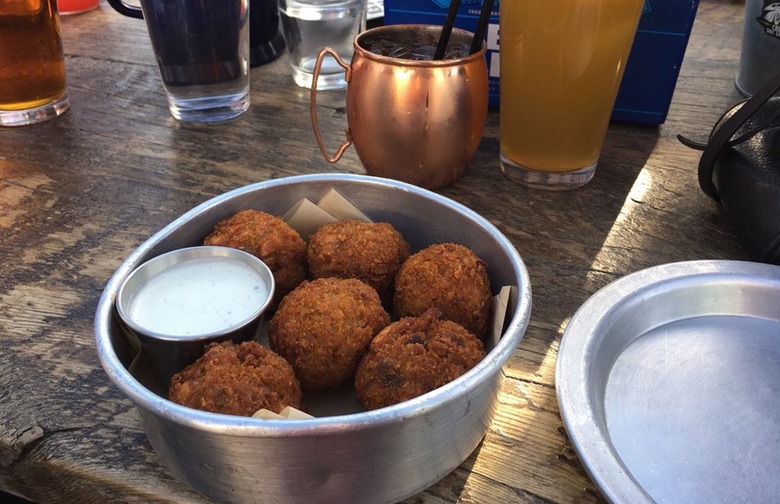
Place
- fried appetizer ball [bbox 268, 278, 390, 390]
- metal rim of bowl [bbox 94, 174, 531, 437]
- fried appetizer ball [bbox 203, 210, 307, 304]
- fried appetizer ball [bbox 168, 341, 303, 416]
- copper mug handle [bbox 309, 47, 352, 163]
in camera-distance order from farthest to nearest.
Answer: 1. copper mug handle [bbox 309, 47, 352, 163]
2. fried appetizer ball [bbox 203, 210, 307, 304]
3. fried appetizer ball [bbox 268, 278, 390, 390]
4. fried appetizer ball [bbox 168, 341, 303, 416]
5. metal rim of bowl [bbox 94, 174, 531, 437]

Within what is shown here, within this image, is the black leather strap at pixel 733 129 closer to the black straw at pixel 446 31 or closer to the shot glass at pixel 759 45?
the shot glass at pixel 759 45

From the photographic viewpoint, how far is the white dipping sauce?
884 millimetres

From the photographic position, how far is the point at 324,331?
2.91 feet

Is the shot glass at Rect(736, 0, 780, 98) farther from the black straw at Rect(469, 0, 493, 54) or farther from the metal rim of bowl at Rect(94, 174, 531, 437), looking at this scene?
the metal rim of bowl at Rect(94, 174, 531, 437)

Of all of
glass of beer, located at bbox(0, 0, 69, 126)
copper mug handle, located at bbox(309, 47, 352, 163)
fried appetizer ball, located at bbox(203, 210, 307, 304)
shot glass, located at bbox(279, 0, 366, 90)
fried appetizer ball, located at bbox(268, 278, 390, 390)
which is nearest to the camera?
fried appetizer ball, located at bbox(268, 278, 390, 390)

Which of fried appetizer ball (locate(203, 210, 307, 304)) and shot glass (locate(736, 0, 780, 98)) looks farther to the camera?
shot glass (locate(736, 0, 780, 98))

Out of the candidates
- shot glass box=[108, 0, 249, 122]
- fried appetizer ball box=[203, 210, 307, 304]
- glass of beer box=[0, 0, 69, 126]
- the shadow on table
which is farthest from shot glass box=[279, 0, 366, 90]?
the shadow on table

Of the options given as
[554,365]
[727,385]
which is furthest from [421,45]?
[727,385]

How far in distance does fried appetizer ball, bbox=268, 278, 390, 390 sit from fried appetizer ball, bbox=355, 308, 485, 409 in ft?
0.10

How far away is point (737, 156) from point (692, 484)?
0.66 m

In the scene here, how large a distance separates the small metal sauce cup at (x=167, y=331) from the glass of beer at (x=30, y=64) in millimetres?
906

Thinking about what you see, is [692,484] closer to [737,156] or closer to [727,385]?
[727,385]

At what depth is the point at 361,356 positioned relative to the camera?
90cm

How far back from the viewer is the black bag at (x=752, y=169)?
110 cm
